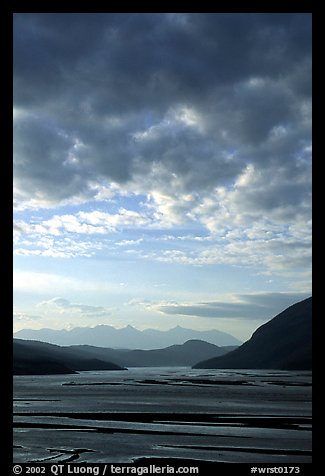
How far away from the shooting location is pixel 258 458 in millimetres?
27797
